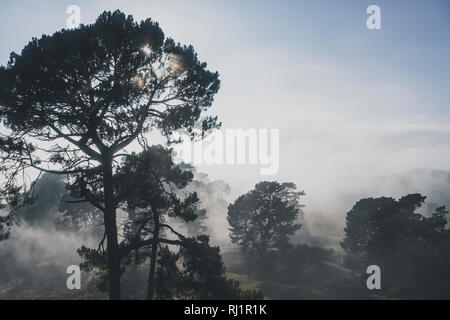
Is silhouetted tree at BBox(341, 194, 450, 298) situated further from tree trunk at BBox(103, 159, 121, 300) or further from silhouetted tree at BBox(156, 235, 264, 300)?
tree trunk at BBox(103, 159, 121, 300)

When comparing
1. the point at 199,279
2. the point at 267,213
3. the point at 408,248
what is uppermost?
the point at 199,279

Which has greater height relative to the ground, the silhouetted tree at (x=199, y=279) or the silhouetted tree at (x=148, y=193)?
the silhouetted tree at (x=148, y=193)

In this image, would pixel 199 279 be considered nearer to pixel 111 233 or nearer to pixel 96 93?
pixel 111 233

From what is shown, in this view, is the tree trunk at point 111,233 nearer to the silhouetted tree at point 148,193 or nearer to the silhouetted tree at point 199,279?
the silhouetted tree at point 148,193

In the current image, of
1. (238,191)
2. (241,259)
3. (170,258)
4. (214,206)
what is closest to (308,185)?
(238,191)

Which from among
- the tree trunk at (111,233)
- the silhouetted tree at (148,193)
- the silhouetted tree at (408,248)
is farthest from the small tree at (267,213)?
the tree trunk at (111,233)

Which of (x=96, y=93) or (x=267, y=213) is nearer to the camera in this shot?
(x=96, y=93)

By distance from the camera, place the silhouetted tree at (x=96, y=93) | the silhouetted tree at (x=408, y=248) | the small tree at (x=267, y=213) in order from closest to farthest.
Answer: the silhouetted tree at (x=96, y=93), the silhouetted tree at (x=408, y=248), the small tree at (x=267, y=213)

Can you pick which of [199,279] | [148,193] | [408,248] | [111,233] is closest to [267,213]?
[408,248]

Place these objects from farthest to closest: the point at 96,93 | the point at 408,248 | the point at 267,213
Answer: the point at 267,213, the point at 408,248, the point at 96,93

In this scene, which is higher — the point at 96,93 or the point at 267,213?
the point at 96,93

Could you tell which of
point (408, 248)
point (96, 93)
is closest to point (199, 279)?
point (96, 93)

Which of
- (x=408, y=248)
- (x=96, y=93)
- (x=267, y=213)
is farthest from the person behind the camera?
(x=267, y=213)

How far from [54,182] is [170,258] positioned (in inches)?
2398
